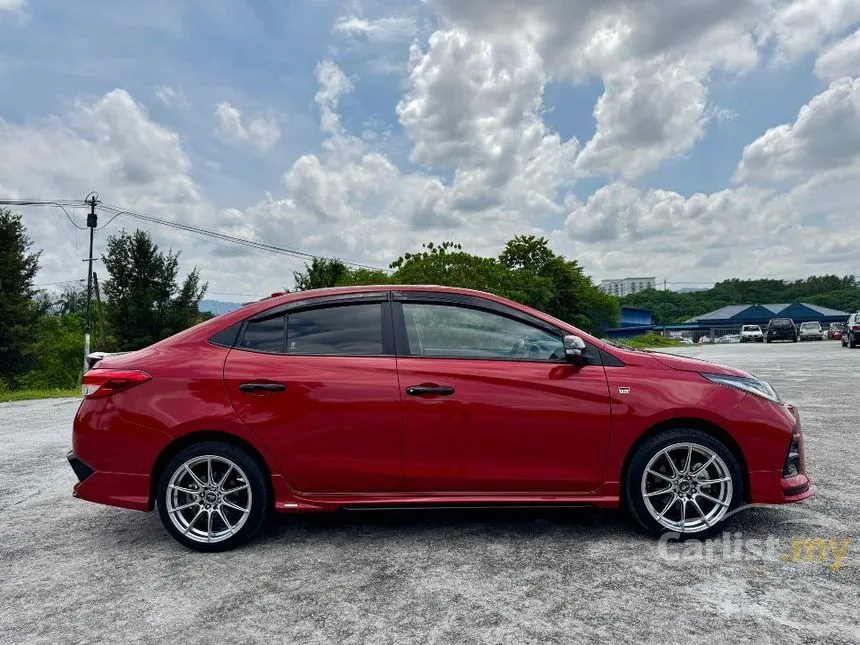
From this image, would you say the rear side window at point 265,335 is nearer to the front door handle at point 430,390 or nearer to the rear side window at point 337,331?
the rear side window at point 337,331

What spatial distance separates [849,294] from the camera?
11125 centimetres

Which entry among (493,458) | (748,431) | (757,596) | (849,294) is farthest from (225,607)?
(849,294)

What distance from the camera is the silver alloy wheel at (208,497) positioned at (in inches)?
141

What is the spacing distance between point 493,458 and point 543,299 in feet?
170

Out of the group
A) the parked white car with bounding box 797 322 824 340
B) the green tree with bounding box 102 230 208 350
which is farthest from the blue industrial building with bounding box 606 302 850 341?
the green tree with bounding box 102 230 208 350

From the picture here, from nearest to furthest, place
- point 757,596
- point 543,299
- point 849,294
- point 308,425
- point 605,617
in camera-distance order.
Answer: point 605,617
point 757,596
point 308,425
point 543,299
point 849,294

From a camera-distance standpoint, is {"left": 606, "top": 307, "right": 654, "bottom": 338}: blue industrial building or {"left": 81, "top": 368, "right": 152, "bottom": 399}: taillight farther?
{"left": 606, "top": 307, "right": 654, "bottom": 338}: blue industrial building

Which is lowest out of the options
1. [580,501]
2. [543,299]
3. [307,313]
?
[580,501]

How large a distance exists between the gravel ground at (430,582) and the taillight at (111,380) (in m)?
1.02

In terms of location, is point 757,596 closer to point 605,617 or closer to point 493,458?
point 605,617

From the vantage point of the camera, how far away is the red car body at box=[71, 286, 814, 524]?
3.52 m

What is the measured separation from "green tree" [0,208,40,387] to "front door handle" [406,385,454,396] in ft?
114

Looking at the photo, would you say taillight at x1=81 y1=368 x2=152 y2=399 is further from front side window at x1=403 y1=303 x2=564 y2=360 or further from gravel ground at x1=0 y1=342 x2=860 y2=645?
front side window at x1=403 y1=303 x2=564 y2=360

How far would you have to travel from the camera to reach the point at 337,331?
3.77 meters
